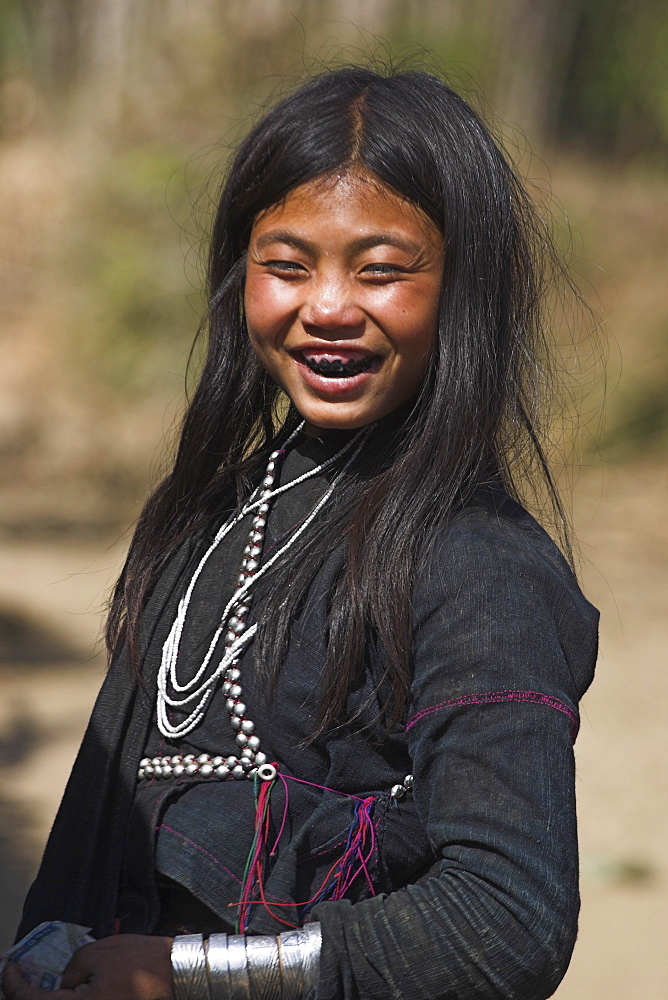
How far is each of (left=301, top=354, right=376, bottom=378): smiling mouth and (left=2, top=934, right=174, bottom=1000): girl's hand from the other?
0.70 metres

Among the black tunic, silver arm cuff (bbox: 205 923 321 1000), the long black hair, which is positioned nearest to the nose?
the long black hair

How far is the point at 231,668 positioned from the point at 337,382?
39 cm

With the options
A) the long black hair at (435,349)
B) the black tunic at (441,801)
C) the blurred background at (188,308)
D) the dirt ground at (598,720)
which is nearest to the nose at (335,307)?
the long black hair at (435,349)

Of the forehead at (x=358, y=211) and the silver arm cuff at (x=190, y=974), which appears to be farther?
the forehead at (x=358, y=211)

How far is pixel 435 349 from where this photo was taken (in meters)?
1.51

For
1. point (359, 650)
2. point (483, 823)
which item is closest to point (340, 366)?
point (359, 650)

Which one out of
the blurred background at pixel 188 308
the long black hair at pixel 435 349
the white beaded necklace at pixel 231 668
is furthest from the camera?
the blurred background at pixel 188 308

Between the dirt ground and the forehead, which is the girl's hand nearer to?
the forehead

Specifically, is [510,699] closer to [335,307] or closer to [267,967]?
[267,967]

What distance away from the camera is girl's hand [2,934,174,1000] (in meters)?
1.27

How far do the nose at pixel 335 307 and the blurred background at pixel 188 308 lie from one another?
268 centimetres

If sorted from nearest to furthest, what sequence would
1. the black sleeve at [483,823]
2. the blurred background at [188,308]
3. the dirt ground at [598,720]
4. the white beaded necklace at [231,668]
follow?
1. the black sleeve at [483,823]
2. the white beaded necklace at [231,668]
3. the dirt ground at [598,720]
4. the blurred background at [188,308]

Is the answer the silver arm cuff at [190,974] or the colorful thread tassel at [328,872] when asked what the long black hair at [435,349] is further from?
the silver arm cuff at [190,974]

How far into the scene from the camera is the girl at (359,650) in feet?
4.08
